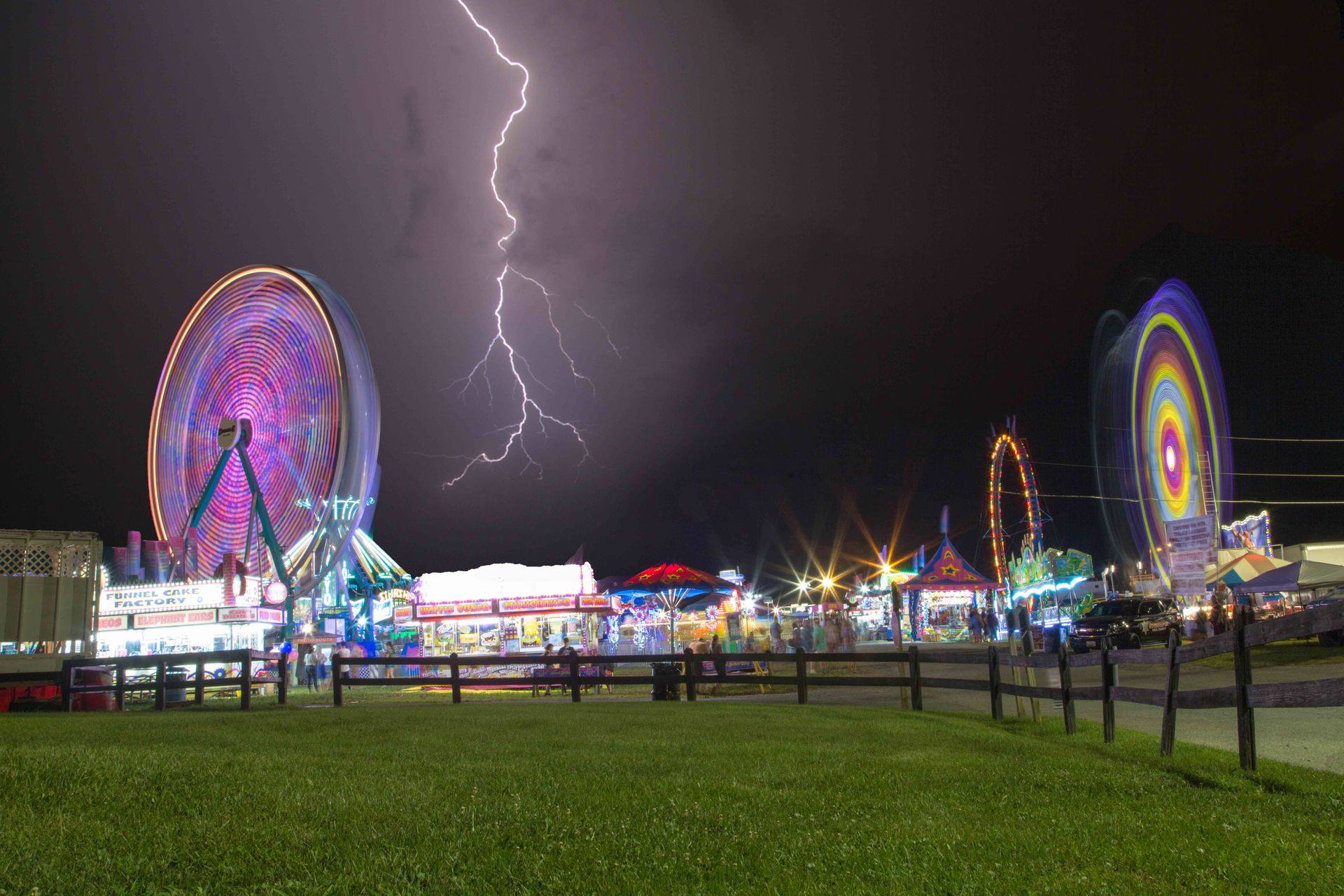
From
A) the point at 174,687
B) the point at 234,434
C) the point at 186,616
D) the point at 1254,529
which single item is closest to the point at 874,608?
the point at 1254,529

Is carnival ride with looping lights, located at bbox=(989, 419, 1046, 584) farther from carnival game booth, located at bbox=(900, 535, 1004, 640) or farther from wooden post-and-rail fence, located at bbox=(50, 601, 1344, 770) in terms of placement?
wooden post-and-rail fence, located at bbox=(50, 601, 1344, 770)

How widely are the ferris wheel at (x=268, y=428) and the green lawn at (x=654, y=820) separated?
1093 inches

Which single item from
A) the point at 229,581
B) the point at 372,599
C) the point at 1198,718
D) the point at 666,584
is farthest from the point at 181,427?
the point at 1198,718

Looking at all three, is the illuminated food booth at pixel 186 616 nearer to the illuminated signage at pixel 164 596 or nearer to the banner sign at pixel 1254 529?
the illuminated signage at pixel 164 596

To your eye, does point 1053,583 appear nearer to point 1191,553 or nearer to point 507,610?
point 1191,553

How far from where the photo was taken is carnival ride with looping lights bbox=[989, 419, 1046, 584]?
47062mm

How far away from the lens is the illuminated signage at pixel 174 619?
1298 inches

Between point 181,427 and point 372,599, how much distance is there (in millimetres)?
15222

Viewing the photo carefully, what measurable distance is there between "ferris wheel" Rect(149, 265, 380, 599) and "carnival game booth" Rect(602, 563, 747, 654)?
11.3 meters

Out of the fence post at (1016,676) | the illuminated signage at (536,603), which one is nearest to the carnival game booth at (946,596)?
the illuminated signage at (536,603)

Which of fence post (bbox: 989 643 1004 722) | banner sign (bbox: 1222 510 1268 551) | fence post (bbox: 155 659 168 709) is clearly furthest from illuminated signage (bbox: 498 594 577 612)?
banner sign (bbox: 1222 510 1268 551)

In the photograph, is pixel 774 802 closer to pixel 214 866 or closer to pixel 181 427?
pixel 214 866

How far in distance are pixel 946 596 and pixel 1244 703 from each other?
53.4 m

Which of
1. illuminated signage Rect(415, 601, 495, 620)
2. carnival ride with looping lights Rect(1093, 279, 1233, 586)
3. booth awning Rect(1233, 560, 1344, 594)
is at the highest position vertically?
carnival ride with looping lights Rect(1093, 279, 1233, 586)
